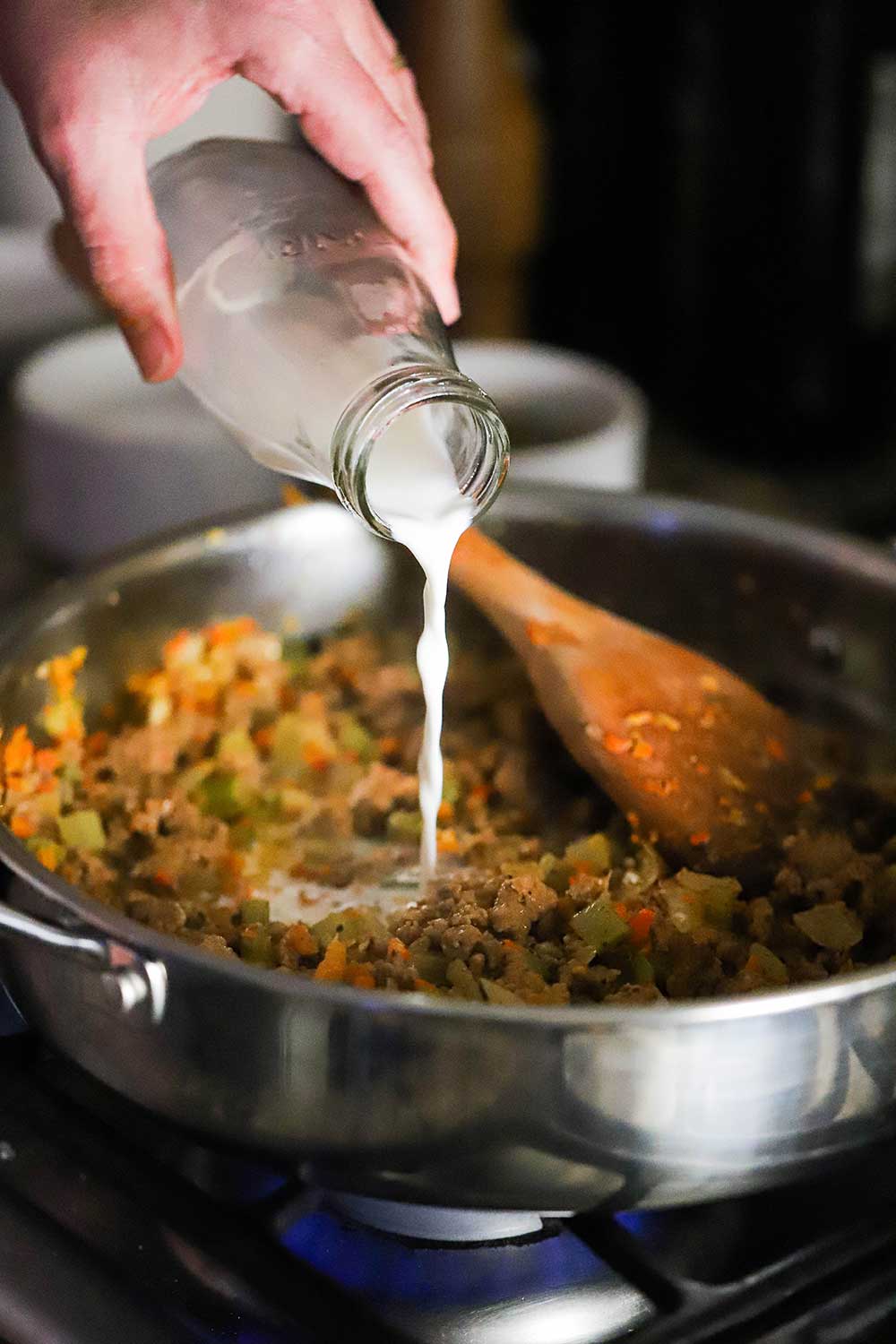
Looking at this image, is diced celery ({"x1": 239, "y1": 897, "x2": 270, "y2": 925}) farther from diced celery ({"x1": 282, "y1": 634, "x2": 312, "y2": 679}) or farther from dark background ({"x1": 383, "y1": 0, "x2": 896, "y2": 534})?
dark background ({"x1": 383, "y1": 0, "x2": 896, "y2": 534})

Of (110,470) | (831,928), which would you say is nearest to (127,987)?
(831,928)

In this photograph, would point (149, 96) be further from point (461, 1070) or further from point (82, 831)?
point (461, 1070)

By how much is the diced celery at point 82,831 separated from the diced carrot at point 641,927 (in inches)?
11.9

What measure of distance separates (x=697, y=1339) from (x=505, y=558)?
479 millimetres

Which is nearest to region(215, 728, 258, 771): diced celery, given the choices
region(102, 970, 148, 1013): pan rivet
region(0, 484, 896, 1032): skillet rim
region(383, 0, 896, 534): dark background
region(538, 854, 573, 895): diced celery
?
region(0, 484, 896, 1032): skillet rim

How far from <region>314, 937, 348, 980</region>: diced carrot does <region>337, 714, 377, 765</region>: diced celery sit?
27cm

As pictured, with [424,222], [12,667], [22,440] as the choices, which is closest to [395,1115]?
[12,667]

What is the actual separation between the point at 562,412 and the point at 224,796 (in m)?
0.51

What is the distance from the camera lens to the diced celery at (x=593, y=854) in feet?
→ 2.58

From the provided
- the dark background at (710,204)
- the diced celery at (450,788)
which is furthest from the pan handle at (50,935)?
the dark background at (710,204)

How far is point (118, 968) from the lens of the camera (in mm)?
573

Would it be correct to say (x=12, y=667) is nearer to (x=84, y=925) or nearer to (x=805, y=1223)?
(x=84, y=925)

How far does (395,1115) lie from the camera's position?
561mm

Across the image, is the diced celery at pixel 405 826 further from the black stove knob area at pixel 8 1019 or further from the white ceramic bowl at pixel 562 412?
the white ceramic bowl at pixel 562 412
